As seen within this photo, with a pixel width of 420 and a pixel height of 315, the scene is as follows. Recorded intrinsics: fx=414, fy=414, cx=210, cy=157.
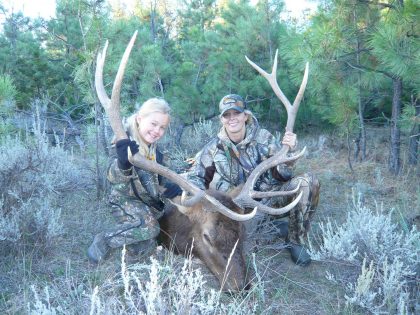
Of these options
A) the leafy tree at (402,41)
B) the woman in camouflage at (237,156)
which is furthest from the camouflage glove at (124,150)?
the leafy tree at (402,41)

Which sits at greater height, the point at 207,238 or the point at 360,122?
the point at 360,122

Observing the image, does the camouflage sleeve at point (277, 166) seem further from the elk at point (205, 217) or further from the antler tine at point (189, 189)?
the antler tine at point (189, 189)

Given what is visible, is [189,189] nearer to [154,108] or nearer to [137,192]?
[137,192]

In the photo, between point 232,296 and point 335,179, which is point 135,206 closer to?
point 232,296

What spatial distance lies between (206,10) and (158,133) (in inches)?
397

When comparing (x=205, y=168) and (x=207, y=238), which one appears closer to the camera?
(x=207, y=238)

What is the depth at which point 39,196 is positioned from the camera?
4.07m

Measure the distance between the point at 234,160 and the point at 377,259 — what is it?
1747 mm

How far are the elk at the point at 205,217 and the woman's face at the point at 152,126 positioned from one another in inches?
14.0

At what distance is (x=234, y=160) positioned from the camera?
175 inches

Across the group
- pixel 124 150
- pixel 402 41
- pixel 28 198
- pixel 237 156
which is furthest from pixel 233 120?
pixel 402 41

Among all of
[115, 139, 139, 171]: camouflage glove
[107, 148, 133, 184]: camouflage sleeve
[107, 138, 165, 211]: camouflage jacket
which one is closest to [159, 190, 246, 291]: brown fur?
[107, 138, 165, 211]: camouflage jacket

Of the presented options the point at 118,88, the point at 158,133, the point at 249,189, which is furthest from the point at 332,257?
the point at 118,88

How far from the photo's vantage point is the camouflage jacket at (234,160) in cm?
438
